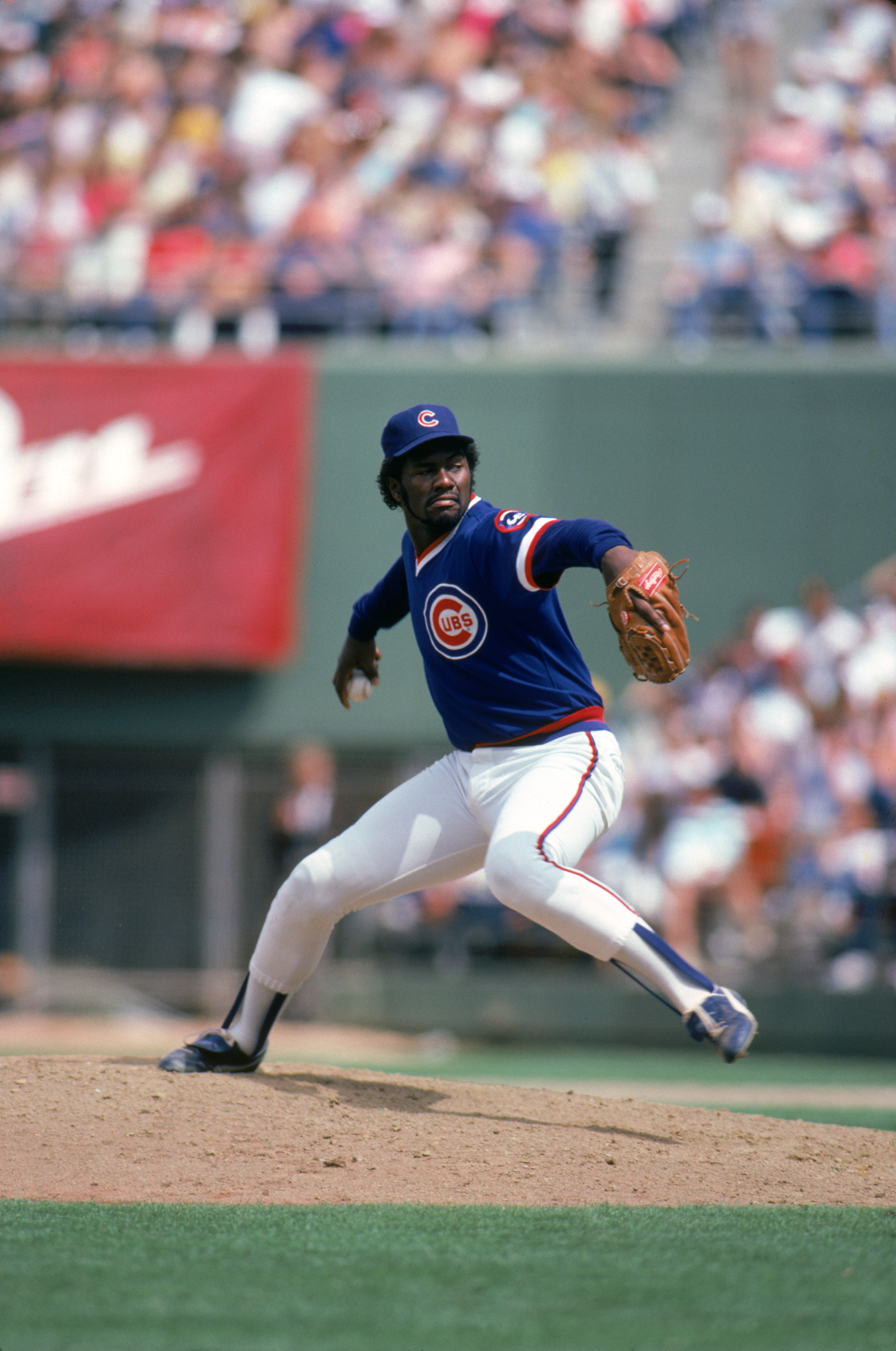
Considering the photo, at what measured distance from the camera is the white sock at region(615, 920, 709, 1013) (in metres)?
4.32

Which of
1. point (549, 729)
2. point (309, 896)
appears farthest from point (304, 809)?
point (549, 729)

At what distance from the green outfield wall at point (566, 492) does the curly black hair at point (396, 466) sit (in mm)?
8485

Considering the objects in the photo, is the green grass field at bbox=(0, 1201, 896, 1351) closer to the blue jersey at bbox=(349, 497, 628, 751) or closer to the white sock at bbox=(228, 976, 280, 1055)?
the white sock at bbox=(228, 976, 280, 1055)

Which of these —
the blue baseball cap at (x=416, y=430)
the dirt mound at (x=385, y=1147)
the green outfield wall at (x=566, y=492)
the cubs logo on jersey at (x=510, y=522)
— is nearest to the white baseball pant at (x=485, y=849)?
the dirt mound at (x=385, y=1147)

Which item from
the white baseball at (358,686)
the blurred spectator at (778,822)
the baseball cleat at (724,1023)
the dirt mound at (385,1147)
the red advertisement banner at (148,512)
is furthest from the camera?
the red advertisement banner at (148,512)

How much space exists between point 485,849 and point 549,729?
0.45 meters

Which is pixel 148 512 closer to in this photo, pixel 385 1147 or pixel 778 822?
pixel 778 822

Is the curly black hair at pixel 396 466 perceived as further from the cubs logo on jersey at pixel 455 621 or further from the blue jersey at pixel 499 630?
the cubs logo on jersey at pixel 455 621

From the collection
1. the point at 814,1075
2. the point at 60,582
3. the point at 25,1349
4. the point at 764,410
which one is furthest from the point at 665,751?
the point at 25,1349

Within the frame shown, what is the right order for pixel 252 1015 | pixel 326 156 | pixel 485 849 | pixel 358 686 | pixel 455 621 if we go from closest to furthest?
pixel 455 621 < pixel 485 849 < pixel 252 1015 < pixel 358 686 < pixel 326 156

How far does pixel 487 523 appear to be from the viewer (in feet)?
14.7

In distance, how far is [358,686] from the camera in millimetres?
5379

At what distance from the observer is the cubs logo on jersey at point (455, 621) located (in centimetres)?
449

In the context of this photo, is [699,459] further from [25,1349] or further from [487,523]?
[25,1349]
